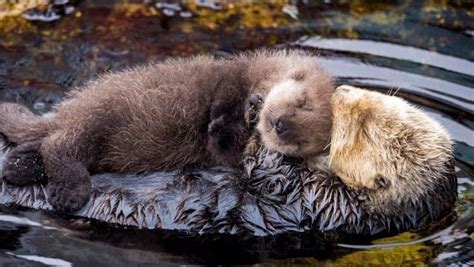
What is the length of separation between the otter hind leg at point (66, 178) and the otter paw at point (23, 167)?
0.21ft

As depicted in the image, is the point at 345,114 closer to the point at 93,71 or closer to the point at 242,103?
the point at 242,103

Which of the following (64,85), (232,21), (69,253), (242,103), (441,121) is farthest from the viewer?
(232,21)

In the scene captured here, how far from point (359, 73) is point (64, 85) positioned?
6.63ft

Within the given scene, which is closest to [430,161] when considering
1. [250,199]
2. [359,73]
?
[250,199]

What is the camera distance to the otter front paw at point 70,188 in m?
4.70

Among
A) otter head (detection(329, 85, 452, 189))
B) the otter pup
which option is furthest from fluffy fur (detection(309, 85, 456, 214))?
the otter pup

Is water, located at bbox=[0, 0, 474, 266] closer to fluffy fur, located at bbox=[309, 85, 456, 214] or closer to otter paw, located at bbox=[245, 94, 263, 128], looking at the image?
fluffy fur, located at bbox=[309, 85, 456, 214]

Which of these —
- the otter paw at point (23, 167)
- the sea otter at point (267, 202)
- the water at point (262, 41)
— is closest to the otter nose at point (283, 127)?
the sea otter at point (267, 202)

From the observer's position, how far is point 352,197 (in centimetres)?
477

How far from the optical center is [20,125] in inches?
201

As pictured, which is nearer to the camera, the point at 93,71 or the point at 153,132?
the point at 153,132

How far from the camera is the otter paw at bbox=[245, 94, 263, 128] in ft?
15.8

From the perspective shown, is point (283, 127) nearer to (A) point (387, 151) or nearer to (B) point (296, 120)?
(B) point (296, 120)

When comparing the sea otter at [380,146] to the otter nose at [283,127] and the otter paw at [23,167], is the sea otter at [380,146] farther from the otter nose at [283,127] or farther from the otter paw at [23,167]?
the otter paw at [23,167]
